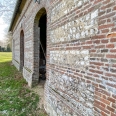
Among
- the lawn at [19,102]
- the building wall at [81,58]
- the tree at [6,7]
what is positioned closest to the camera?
the building wall at [81,58]

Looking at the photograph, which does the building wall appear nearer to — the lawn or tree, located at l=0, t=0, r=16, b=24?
the lawn

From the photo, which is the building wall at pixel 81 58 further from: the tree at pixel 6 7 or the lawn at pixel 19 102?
the tree at pixel 6 7

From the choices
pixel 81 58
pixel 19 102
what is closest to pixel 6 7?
pixel 19 102

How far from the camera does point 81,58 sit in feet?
10.6

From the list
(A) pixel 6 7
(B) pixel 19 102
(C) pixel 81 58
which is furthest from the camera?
(A) pixel 6 7

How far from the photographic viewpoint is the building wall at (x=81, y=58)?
2480mm

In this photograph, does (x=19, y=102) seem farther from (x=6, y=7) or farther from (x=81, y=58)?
(x=6, y=7)

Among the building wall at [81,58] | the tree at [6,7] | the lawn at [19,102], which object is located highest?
the tree at [6,7]

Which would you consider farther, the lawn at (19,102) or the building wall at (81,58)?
the lawn at (19,102)

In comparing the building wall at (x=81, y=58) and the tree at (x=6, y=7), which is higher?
the tree at (x=6, y=7)

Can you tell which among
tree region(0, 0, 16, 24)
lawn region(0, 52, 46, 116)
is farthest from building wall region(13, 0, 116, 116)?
tree region(0, 0, 16, 24)

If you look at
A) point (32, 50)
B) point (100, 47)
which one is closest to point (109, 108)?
point (100, 47)

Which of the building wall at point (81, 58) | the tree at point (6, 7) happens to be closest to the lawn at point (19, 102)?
the building wall at point (81, 58)

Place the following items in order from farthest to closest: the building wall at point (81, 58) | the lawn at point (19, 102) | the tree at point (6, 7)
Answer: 1. the tree at point (6, 7)
2. the lawn at point (19, 102)
3. the building wall at point (81, 58)
